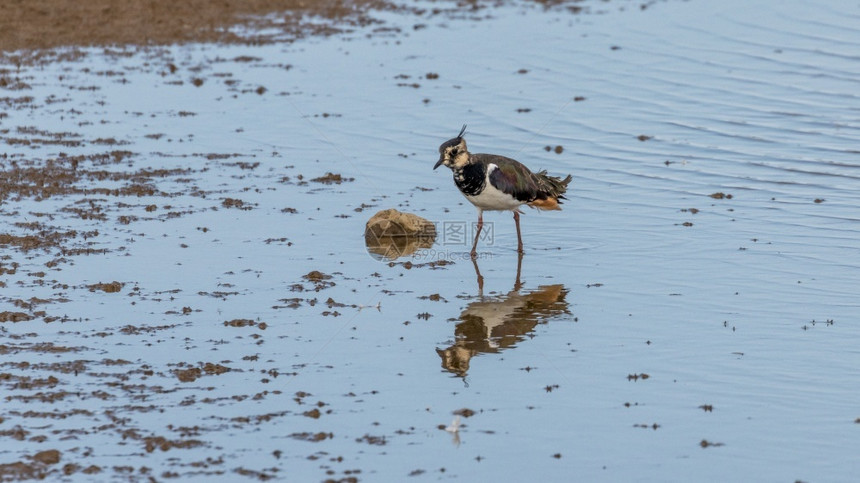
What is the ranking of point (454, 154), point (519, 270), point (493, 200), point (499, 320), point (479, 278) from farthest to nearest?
point (493, 200) → point (519, 270) → point (454, 154) → point (479, 278) → point (499, 320)

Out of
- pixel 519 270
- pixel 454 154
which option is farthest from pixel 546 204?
pixel 454 154

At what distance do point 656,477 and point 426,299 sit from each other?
4379 millimetres

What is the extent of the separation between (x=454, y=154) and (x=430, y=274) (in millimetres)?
1316

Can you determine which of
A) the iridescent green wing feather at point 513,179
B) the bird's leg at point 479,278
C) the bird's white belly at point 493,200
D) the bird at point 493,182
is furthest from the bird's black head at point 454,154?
the bird's leg at point 479,278

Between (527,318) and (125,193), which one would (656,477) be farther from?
(125,193)

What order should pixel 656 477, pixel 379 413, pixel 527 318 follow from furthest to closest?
pixel 527 318 < pixel 379 413 < pixel 656 477

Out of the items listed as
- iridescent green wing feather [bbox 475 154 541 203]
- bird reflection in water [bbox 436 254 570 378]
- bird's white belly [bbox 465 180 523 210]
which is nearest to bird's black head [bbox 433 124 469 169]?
iridescent green wing feather [bbox 475 154 541 203]

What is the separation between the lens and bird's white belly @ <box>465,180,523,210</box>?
44.5 ft

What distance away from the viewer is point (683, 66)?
76.5ft

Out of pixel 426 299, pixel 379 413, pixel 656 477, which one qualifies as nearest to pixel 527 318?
pixel 426 299

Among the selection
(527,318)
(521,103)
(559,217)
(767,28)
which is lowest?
(527,318)

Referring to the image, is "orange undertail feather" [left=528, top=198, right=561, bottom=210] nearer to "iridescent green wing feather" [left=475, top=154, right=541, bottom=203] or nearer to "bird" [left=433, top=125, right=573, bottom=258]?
"bird" [left=433, top=125, right=573, bottom=258]

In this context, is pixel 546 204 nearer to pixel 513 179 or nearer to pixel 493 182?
pixel 513 179

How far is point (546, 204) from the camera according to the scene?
47.1 ft
